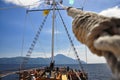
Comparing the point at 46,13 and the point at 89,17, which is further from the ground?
the point at 46,13

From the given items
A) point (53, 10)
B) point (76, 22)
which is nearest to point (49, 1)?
point (53, 10)

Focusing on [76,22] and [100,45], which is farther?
[76,22]

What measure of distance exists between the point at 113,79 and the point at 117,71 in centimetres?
10

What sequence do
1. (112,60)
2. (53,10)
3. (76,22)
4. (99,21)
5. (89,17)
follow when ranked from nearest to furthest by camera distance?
(112,60) < (99,21) < (89,17) < (76,22) < (53,10)

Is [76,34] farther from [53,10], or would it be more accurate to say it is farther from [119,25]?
[53,10]

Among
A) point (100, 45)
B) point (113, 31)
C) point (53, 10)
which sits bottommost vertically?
point (100, 45)

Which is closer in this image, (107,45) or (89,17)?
(107,45)

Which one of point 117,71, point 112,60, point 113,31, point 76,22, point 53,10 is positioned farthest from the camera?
point 53,10

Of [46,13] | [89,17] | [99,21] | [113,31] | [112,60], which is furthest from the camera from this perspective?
[46,13]

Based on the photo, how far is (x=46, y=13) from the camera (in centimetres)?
2194

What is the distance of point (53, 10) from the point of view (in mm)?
20422

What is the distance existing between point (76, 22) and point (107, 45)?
1.11 m

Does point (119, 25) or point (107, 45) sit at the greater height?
point (119, 25)

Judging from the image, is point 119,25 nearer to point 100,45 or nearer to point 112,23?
point 112,23
